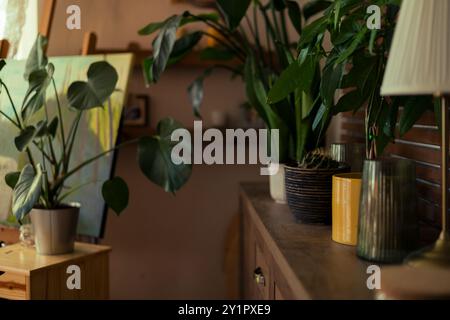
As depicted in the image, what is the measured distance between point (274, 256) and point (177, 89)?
165 centimetres

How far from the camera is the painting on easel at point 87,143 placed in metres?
1.89

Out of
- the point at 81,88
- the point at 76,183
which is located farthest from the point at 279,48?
the point at 76,183

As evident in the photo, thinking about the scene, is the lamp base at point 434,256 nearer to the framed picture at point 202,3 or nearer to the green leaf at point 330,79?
the green leaf at point 330,79

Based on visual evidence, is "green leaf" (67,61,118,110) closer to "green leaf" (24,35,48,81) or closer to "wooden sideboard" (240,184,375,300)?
"green leaf" (24,35,48,81)

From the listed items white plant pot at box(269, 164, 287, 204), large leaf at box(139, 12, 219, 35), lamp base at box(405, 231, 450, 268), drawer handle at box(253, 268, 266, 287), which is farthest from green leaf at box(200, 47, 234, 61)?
lamp base at box(405, 231, 450, 268)

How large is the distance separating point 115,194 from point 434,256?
106 cm

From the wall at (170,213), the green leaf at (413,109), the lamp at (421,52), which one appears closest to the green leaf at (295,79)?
the green leaf at (413,109)

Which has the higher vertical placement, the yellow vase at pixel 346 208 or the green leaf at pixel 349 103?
the green leaf at pixel 349 103

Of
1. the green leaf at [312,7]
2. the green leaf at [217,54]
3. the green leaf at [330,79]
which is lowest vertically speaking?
the green leaf at [330,79]

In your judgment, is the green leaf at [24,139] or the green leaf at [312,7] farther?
the green leaf at [312,7]

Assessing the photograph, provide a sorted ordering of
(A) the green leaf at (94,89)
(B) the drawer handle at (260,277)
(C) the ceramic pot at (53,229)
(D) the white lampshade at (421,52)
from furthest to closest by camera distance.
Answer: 1. (C) the ceramic pot at (53,229)
2. (A) the green leaf at (94,89)
3. (B) the drawer handle at (260,277)
4. (D) the white lampshade at (421,52)

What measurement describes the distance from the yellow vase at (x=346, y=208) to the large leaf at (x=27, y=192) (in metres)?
0.85

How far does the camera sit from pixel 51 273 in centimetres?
163
